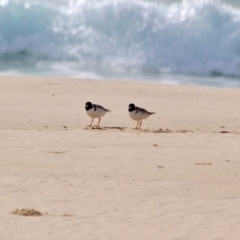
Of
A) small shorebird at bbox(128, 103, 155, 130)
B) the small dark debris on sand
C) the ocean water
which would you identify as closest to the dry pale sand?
the small dark debris on sand

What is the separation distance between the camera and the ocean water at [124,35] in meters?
26.5

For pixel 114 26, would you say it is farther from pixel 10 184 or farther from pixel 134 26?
pixel 10 184

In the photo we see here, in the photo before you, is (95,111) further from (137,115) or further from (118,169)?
(118,169)

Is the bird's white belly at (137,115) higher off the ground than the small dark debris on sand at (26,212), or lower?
higher

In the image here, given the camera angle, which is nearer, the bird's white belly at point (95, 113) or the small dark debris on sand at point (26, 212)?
the small dark debris on sand at point (26, 212)

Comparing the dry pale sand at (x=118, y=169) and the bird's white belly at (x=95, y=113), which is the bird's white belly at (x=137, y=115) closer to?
the dry pale sand at (x=118, y=169)

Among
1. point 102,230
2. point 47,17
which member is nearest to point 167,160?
point 102,230

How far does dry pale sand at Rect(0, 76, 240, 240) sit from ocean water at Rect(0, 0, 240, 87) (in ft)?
31.0

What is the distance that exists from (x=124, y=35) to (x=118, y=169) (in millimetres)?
18727

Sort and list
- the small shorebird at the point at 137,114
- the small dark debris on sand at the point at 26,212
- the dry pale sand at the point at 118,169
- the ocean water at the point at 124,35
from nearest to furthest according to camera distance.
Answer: the dry pale sand at the point at 118,169 < the small dark debris on sand at the point at 26,212 < the small shorebird at the point at 137,114 < the ocean water at the point at 124,35

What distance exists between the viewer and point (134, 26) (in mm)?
28359

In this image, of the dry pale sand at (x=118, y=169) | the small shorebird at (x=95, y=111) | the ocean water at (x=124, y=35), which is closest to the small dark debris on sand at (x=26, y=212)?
the dry pale sand at (x=118, y=169)

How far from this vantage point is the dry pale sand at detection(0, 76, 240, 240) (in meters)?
7.48

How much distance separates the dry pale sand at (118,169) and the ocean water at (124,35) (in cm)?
945
